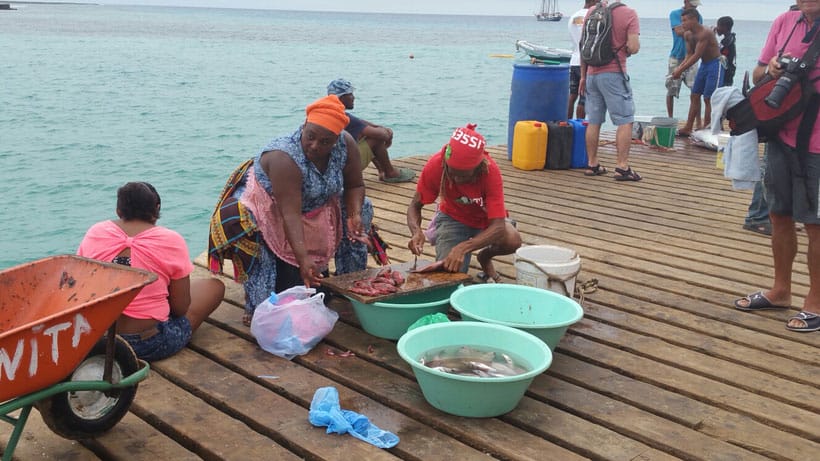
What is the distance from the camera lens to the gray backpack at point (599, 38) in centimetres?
682

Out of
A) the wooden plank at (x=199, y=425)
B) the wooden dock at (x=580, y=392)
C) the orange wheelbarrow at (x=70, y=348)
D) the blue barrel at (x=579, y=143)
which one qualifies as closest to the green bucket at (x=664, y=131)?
the blue barrel at (x=579, y=143)

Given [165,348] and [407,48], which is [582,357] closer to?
[165,348]

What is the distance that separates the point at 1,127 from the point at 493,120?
12.6 meters

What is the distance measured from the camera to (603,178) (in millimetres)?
7531

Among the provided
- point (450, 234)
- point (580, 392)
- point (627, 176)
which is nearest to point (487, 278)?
point (450, 234)

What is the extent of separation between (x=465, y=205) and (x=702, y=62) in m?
6.33

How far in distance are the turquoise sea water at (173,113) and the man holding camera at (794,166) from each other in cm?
824

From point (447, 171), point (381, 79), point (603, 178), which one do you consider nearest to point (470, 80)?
point (381, 79)

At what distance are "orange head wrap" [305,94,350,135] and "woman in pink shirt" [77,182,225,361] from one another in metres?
0.85

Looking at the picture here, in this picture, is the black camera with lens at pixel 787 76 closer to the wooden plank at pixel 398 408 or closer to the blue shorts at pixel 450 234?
the blue shorts at pixel 450 234

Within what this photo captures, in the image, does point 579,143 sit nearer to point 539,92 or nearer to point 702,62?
point 539,92

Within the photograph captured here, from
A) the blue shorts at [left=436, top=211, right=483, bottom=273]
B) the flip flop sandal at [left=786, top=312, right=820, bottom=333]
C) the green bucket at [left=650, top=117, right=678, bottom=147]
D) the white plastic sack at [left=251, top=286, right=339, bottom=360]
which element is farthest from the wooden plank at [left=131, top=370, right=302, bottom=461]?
the green bucket at [left=650, top=117, right=678, bottom=147]

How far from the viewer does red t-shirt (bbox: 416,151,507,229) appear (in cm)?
396

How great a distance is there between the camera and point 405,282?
3.82 metres
